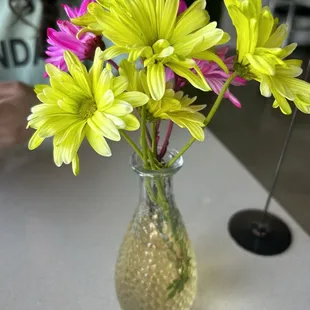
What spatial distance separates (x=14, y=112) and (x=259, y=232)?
17.7 inches

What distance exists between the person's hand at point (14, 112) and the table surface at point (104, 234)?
8cm

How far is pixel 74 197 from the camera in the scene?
29.7 inches

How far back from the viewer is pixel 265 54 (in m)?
0.34

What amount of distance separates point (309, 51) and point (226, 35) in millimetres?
2327

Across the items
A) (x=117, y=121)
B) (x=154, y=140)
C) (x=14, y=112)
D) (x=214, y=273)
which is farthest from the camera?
(x=14, y=112)

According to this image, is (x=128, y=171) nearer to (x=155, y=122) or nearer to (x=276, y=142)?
(x=155, y=122)

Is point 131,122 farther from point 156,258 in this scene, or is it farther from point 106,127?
point 156,258

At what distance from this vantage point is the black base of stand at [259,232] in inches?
27.0

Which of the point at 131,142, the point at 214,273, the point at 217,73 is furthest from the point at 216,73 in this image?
the point at 214,273

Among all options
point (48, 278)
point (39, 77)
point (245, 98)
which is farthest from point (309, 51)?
point (48, 278)

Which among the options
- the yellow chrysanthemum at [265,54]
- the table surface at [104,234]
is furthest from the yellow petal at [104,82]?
the table surface at [104,234]

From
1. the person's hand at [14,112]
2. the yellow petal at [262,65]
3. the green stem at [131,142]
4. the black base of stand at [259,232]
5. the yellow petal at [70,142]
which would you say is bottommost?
the black base of stand at [259,232]

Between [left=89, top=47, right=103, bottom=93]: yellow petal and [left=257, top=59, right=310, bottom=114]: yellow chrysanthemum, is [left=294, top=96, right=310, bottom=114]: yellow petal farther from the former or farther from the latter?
[left=89, top=47, right=103, bottom=93]: yellow petal

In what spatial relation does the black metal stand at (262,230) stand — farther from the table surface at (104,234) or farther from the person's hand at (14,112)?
the person's hand at (14,112)
